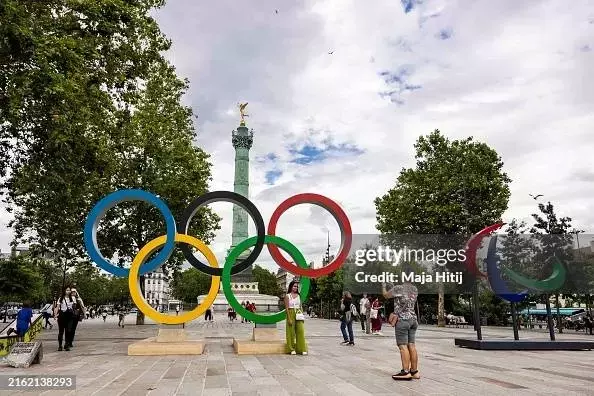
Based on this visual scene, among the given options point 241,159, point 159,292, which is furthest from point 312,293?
point 159,292

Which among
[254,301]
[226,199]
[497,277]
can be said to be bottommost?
[254,301]

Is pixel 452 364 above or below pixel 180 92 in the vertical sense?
below

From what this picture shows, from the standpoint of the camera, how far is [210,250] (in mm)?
14273

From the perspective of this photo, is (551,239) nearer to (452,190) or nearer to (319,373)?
(452,190)

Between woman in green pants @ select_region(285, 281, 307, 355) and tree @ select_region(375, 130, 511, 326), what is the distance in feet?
75.9

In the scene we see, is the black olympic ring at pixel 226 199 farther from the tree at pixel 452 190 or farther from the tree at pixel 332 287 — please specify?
the tree at pixel 332 287

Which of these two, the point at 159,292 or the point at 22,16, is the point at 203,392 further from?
the point at 159,292

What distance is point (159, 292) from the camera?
579 ft

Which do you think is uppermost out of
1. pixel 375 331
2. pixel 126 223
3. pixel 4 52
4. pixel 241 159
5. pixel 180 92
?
pixel 241 159

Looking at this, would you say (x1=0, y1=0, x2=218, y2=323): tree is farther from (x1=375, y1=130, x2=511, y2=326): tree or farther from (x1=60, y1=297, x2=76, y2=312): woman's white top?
(x1=375, y1=130, x2=511, y2=326): tree

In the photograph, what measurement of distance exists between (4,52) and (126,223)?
18.7m

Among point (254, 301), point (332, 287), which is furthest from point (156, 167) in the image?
point (332, 287)

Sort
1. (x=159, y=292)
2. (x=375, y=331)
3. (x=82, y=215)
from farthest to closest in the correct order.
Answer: (x=159, y=292) < (x=82, y=215) < (x=375, y=331)

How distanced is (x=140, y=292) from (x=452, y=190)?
27.0m
